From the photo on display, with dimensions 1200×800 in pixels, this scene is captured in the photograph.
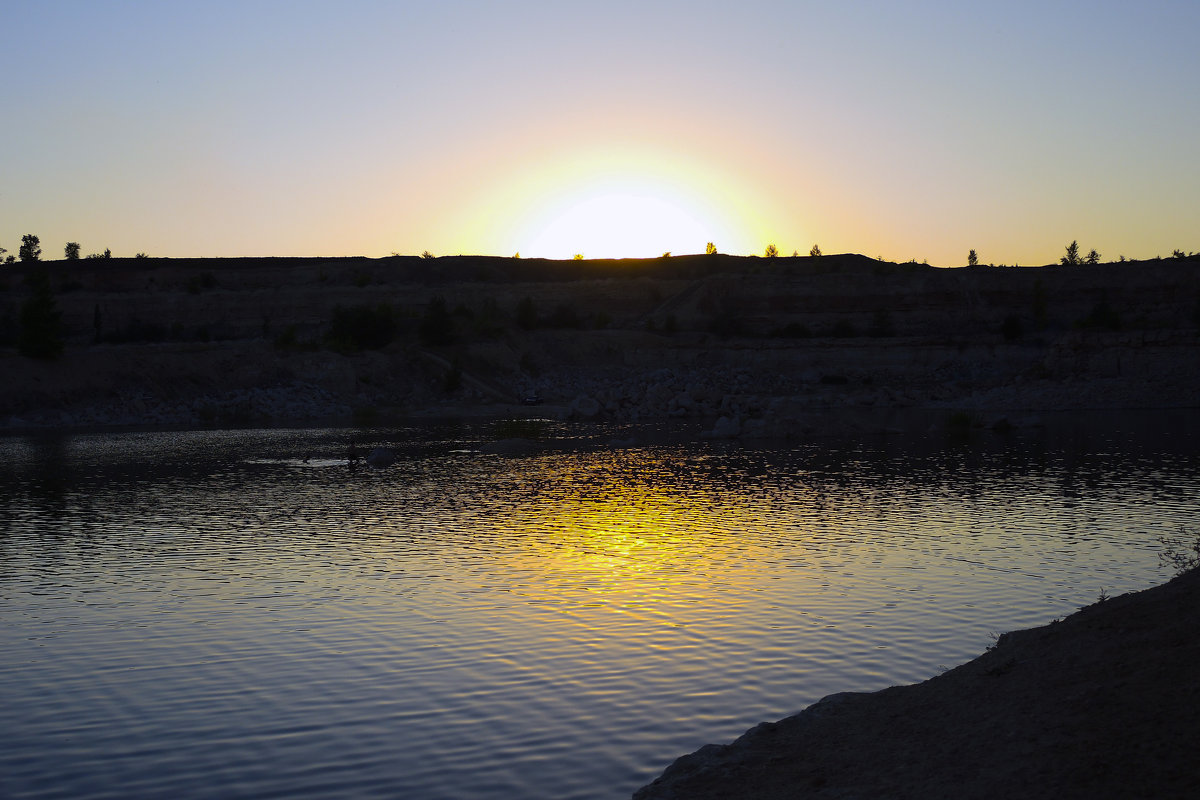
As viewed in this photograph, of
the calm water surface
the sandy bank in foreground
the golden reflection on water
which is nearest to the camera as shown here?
the sandy bank in foreground

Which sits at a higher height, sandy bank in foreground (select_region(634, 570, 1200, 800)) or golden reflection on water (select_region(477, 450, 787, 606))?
sandy bank in foreground (select_region(634, 570, 1200, 800))

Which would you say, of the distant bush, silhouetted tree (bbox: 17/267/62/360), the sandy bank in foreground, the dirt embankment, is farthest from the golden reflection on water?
the distant bush

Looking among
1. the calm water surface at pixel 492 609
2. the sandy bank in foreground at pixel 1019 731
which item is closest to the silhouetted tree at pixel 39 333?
the calm water surface at pixel 492 609

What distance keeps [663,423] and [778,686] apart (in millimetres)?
49830

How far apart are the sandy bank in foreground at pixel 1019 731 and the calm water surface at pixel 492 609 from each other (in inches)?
45.7

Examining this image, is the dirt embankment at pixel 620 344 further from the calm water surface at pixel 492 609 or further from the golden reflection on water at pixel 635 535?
the calm water surface at pixel 492 609

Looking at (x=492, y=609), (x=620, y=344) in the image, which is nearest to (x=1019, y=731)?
(x=492, y=609)

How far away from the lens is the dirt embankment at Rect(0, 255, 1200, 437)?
67.8 metres

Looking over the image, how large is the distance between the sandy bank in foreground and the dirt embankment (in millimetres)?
40755

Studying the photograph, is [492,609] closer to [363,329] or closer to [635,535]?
[635,535]

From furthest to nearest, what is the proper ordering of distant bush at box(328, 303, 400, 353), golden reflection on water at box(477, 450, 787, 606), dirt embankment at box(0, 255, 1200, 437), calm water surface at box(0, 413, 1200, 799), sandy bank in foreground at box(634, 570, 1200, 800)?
1. distant bush at box(328, 303, 400, 353)
2. dirt embankment at box(0, 255, 1200, 437)
3. golden reflection on water at box(477, 450, 787, 606)
4. calm water surface at box(0, 413, 1200, 799)
5. sandy bank in foreground at box(634, 570, 1200, 800)

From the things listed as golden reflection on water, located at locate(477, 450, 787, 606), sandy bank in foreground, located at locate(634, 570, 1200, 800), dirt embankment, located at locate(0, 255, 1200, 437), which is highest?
dirt embankment, located at locate(0, 255, 1200, 437)

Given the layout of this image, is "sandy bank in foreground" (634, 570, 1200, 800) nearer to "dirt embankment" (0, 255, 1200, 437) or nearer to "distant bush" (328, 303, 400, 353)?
"dirt embankment" (0, 255, 1200, 437)

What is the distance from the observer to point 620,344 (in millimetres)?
87750
